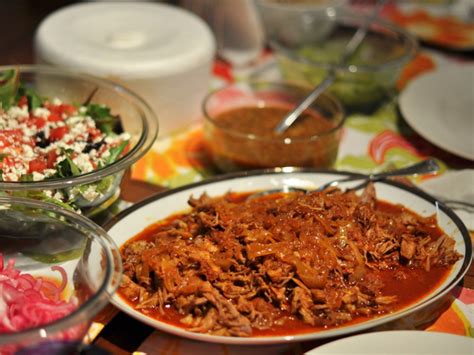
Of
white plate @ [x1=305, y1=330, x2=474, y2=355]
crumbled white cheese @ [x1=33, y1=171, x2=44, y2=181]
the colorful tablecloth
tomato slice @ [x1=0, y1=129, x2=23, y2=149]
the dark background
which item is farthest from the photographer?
the dark background

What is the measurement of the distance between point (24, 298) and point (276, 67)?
2.31 m

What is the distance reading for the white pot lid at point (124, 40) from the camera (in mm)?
2650

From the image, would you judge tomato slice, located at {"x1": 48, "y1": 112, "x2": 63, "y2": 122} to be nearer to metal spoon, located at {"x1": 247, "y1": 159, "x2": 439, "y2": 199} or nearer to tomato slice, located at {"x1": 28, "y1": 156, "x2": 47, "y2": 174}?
tomato slice, located at {"x1": 28, "y1": 156, "x2": 47, "y2": 174}

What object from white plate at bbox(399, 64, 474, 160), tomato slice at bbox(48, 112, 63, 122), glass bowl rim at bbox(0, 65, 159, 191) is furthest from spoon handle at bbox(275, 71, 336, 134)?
tomato slice at bbox(48, 112, 63, 122)

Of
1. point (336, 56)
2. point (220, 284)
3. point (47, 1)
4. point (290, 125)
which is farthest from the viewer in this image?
point (47, 1)

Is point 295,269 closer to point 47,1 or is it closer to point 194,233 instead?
point 194,233

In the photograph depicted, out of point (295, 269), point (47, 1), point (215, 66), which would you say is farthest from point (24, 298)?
point (47, 1)

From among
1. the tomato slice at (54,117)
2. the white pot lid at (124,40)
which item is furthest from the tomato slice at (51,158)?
the white pot lid at (124,40)

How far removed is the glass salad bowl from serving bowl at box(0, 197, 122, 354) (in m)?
0.10

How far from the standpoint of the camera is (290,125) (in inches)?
104

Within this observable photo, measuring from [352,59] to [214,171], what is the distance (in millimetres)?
1161

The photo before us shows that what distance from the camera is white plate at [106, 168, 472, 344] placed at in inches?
62.6

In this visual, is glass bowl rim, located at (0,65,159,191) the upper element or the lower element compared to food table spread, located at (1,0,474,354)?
upper

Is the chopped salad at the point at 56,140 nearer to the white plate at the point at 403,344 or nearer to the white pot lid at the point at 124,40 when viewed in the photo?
the white pot lid at the point at 124,40
